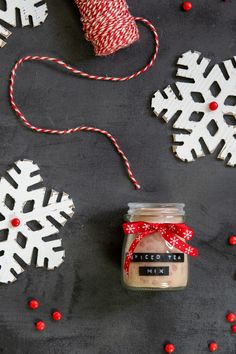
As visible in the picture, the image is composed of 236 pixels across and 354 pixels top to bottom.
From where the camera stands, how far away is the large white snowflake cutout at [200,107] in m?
1.43

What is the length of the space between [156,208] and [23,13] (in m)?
0.55

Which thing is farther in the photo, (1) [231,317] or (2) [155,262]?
(1) [231,317]

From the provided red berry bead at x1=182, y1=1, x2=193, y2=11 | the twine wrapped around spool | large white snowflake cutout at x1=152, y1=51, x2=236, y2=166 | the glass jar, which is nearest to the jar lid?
the glass jar

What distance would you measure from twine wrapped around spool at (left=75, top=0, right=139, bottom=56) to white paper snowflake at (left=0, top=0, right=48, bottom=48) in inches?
4.0

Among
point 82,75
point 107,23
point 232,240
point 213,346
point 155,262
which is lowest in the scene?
point 213,346

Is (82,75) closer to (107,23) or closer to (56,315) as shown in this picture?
(107,23)

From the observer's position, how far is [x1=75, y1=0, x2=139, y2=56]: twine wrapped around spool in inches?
51.0

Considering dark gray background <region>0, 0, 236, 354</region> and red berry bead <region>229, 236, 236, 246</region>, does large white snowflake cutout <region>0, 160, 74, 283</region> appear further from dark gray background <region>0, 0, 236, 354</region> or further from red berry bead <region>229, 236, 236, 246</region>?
red berry bead <region>229, 236, 236, 246</region>

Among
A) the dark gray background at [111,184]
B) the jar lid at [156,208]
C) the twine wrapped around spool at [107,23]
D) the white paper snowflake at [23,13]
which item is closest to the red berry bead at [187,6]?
the dark gray background at [111,184]

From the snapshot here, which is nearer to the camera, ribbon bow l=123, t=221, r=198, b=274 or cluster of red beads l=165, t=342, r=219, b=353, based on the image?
ribbon bow l=123, t=221, r=198, b=274

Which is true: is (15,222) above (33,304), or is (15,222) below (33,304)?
above

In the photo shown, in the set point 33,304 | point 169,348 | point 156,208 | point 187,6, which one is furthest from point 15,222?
point 187,6

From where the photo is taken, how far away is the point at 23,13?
4.52 ft

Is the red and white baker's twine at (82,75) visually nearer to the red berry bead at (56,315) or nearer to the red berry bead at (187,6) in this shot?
the red berry bead at (187,6)
